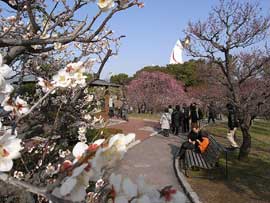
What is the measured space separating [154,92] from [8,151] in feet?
117

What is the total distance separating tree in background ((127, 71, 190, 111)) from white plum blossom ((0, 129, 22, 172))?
34714 mm

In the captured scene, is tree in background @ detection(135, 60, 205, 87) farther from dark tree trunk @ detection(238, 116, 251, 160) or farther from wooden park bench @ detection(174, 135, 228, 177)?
wooden park bench @ detection(174, 135, 228, 177)

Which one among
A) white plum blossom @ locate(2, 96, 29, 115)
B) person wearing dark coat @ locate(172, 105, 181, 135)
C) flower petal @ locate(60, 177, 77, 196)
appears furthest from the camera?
person wearing dark coat @ locate(172, 105, 181, 135)

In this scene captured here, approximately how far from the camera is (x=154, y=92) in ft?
120

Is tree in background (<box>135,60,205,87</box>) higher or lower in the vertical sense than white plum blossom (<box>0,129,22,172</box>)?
higher

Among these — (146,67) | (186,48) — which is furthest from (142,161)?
(146,67)

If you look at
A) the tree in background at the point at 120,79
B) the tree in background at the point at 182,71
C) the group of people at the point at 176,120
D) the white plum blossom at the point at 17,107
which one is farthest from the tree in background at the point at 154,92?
the white plum blossom at the point at 17,107

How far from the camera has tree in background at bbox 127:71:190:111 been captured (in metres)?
36.0

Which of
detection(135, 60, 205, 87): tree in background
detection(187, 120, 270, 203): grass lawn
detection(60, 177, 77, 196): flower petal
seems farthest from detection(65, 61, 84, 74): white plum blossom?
detection(135, 60, 205, 87): tree in background

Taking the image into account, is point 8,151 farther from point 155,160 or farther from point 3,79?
point 155,160

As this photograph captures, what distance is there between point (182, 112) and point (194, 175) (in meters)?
9.58

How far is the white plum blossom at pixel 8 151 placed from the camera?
3.31 feet

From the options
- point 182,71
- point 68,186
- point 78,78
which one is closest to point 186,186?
point 78,78

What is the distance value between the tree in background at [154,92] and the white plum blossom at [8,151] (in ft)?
114
